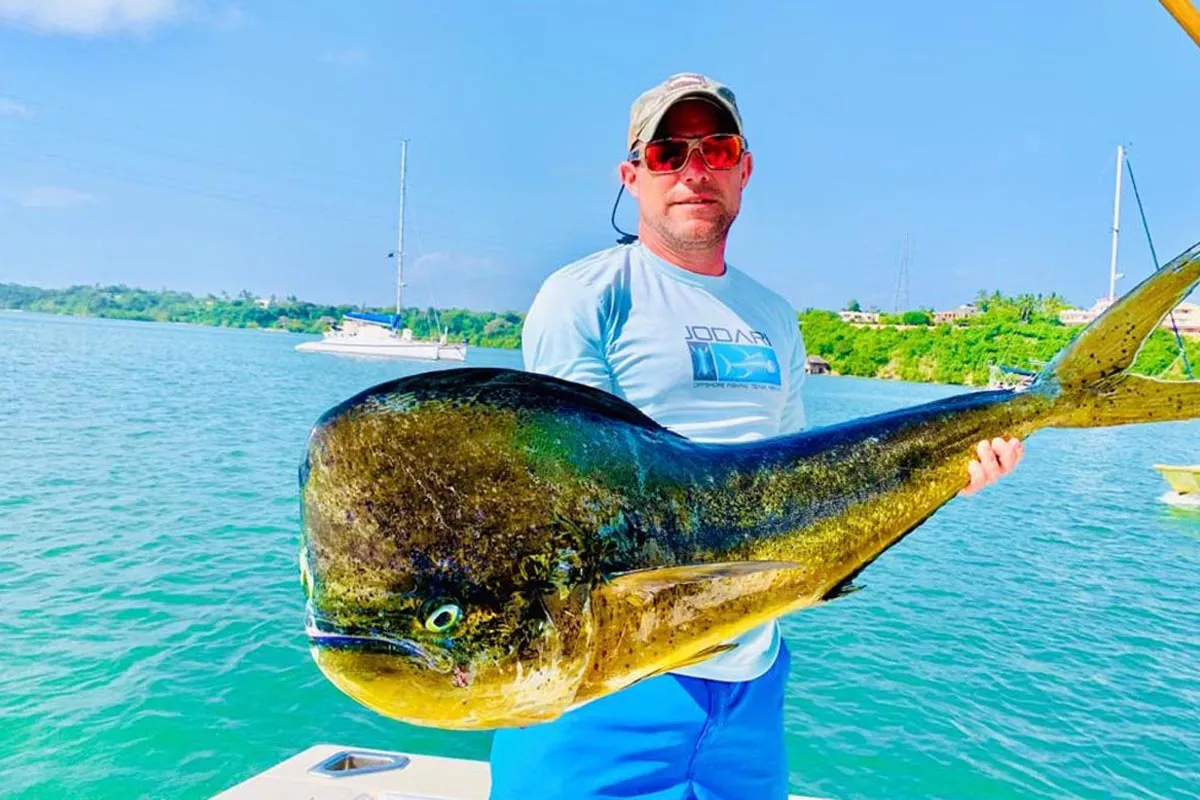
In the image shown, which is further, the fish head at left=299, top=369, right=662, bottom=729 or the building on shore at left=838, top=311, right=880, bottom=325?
the building on shore at left=838, top=311, right=880, bottom=325

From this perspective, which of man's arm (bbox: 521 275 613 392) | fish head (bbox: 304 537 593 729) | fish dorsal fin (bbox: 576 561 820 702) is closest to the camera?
fish head (bbox: 304 537 593 729)

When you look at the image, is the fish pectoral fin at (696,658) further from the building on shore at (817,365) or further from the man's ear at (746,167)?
the building on shore at (817,365)

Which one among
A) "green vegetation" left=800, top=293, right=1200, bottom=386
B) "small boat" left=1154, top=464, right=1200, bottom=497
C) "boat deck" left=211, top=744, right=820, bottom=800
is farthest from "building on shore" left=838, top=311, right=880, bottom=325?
"boat deck" left=211, top=744, right=820, bottom=800

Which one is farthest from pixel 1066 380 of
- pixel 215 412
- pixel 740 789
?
pixel 215 412

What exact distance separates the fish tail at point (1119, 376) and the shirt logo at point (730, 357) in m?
0.70

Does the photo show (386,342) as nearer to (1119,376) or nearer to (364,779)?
(364,779)

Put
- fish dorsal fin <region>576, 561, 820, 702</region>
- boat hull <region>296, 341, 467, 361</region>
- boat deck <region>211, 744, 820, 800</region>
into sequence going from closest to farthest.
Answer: fish dorsal fin <region>576, 561, 820, 702</region>
boat deck <region>211, 744, 820, 800</region>
boat hull <region>296, 341, 467, 361</region>

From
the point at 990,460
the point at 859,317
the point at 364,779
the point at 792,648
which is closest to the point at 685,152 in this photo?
the point at 990,460

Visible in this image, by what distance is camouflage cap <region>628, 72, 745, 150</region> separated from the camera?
7.48 feet

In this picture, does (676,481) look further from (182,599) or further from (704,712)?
(182,599)

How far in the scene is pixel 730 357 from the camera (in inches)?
89.3

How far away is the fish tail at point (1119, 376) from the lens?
176cm

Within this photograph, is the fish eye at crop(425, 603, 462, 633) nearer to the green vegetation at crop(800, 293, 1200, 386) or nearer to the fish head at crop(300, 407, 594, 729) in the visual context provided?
the fish head at crop(300, 407, 594, 729)

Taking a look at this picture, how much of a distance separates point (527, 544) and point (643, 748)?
117 cm
